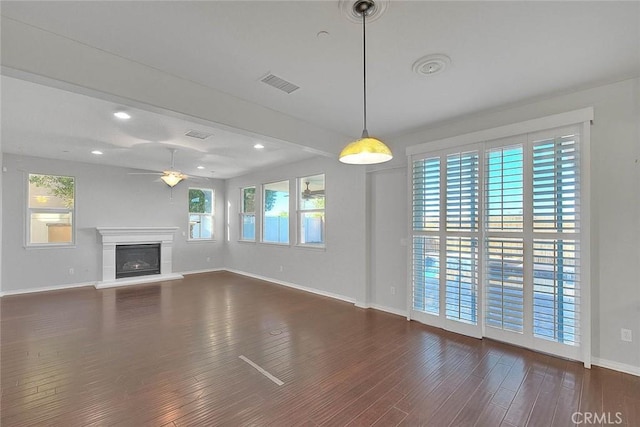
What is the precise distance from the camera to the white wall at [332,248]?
16.8 ft

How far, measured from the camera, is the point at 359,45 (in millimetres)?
2305

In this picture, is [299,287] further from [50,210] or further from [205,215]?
[50,210]

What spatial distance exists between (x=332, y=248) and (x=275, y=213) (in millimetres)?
2269

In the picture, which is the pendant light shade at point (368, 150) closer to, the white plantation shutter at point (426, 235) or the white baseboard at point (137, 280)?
the white plantation shutter at point (426, 235)

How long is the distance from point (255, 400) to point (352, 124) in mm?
3527

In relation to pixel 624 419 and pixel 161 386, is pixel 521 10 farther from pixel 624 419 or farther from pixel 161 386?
pixel 161 386

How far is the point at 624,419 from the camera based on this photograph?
212cm

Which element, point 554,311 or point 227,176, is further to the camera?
point 227,176

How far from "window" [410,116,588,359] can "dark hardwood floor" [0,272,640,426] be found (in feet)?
1.04

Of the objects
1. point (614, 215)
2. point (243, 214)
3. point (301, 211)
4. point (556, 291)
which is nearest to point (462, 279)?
point (556, 291)

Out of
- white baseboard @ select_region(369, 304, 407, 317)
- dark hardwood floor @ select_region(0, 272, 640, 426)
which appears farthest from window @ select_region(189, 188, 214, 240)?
white baseboard @ select_region(369, 304, 407, 317)

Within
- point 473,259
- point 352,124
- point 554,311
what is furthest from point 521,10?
point 554,311

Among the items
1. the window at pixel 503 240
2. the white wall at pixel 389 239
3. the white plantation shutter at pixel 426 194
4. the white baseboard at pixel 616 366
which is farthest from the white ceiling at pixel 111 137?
the white baseboard at pixel 616 366

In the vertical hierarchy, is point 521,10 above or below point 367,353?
above
